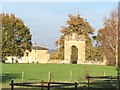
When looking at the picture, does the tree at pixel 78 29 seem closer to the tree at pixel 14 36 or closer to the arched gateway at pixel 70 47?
the arched gateway at pixel 70 47

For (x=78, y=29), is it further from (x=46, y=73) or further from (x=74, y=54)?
(x=46, y=73)

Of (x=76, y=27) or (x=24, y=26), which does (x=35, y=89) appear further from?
(x=76, y=27)

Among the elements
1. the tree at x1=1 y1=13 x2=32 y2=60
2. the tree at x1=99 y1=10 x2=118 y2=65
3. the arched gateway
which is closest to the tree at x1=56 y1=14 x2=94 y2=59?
the arched gateway

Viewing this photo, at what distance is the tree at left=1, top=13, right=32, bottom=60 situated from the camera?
78.6m

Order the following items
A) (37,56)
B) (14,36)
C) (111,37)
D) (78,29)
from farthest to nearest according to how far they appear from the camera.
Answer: (37,56), (78,29), (14,36), (111,37)

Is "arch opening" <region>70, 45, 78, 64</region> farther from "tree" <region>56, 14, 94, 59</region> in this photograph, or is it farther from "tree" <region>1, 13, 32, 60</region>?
"tree" <region>1, 13, 32, 60</region>

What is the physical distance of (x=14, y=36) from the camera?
267 ft

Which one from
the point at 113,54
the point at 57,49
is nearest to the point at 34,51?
the point at 57,49

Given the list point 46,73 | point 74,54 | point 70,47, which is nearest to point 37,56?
point 74,54

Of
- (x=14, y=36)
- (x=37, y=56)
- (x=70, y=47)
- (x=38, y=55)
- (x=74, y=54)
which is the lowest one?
(x=37, y=56)

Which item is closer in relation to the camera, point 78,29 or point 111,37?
point 111,37

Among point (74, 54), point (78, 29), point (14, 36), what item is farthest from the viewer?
point (74, 54)

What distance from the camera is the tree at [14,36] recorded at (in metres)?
78.6

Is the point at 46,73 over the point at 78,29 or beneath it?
beneath
